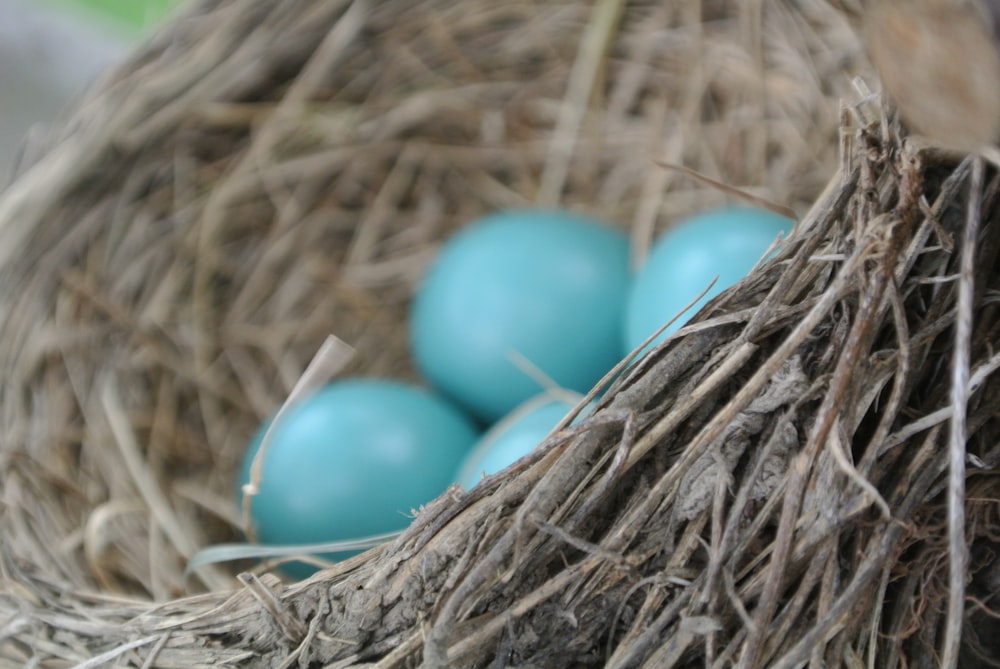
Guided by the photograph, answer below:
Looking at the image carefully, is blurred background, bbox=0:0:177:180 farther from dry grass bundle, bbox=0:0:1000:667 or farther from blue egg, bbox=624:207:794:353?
blue egg, bbox=624:207:794:353

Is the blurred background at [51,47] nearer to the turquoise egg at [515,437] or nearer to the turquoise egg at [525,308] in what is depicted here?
the turquoise egg at [525,308]

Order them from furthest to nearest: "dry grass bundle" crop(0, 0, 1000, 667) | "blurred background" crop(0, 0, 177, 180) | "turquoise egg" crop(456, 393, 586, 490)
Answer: "blurred background" crop(0, 0, 177, 180) < "turquoise egg" crop(456, 393, 586, 490) < "dry grass bundle" crop(0, 0, 1000, 667)

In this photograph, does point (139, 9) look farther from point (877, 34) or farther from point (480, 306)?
point (877, 34)

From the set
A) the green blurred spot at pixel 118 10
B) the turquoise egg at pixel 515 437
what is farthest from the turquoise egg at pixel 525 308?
the green blurred spot at pixel 118 10

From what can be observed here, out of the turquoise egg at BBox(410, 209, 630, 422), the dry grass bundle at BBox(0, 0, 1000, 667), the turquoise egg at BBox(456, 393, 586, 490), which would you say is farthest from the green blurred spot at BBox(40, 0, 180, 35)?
the turquoise egg at BBox(456, 393, 586, 490)

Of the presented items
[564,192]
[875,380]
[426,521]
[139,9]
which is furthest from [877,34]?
[139,9]

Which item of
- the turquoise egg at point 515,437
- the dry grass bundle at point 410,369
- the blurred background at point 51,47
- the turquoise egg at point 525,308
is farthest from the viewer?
the blurred background at point 51,47
